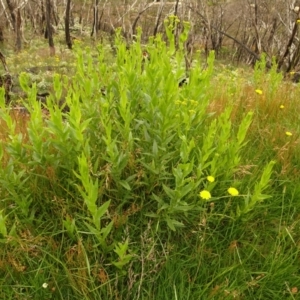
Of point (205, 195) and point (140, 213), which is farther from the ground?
point (205, 195)

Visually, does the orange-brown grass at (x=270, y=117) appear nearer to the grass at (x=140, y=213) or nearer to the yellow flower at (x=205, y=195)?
the grass at (x=140, y=213)

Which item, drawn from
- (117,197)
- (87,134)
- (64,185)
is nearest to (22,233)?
(64,185)

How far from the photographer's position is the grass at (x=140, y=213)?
1790 mm

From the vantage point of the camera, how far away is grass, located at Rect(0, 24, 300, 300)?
1.79 meters

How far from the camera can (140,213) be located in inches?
81.2

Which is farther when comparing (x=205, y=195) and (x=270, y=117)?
(x=270, y=117)

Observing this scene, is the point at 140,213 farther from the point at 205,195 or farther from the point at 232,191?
the point at 232,191

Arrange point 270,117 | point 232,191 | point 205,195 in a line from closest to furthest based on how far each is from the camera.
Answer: point 205,195
point 232,191
point 270,117

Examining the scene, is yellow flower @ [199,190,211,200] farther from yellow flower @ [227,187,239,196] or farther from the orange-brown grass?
the orange-brown grass

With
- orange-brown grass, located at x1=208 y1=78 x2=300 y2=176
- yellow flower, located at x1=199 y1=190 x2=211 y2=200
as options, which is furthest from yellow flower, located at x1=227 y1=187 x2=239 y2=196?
orange-brown grass, located at x1=208 y1=78 x2=300 y2=176

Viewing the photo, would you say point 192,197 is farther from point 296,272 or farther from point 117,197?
point 296,272

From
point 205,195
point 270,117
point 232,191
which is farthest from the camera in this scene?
point 270,117

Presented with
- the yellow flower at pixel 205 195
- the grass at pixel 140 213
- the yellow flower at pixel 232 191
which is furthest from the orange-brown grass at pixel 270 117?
the yellow flower at pixel 205 195

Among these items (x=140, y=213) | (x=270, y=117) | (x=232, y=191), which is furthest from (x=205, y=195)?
(x=270, y=117)
